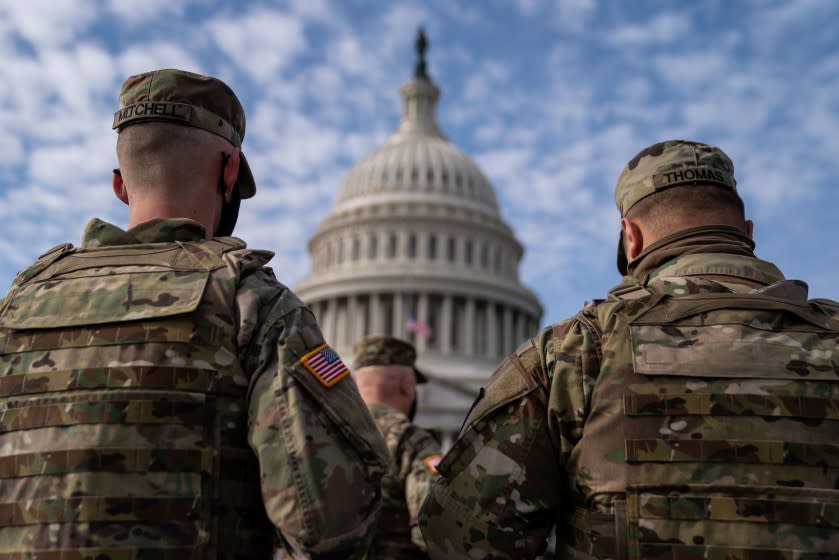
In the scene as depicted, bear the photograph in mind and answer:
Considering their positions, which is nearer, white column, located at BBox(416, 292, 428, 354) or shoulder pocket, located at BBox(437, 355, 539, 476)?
shoulder pocket, located at BBox(437, 355, 539, 476)

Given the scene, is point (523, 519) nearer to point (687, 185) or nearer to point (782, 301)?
point (782, 301)

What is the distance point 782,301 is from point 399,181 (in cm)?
6736

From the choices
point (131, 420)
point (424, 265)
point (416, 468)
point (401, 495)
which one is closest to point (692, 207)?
point (131, 420)

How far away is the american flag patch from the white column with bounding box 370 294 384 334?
60.6 m

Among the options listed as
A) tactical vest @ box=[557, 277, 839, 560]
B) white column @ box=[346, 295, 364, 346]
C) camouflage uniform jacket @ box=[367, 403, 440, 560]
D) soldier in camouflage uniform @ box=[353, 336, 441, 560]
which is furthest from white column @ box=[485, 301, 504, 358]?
tactical vest @ box=[557, 277, 839, 560]

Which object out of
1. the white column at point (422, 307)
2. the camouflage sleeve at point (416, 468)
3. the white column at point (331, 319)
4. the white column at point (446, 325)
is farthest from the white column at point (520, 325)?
the camouflage sleeve at point (416, 468)

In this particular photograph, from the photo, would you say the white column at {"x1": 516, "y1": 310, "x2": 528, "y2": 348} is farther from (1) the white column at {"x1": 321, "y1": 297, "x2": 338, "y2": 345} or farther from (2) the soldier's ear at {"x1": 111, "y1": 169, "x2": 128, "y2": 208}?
(2) the soldier's ear at {"x1": 111, "y1": 169, "x2": 128, "y2": 208}

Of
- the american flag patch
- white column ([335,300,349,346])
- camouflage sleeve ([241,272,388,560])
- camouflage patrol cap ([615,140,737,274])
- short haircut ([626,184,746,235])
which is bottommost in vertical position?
camouflage sleeve ([241,272,388,560])

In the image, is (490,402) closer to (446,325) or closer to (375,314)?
(446,325)

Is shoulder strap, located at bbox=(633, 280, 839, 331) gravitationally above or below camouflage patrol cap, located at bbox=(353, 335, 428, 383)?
below

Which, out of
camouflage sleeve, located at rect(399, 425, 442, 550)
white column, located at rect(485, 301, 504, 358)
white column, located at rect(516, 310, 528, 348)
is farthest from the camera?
white column, located at rect(516, 310, 528, 348)

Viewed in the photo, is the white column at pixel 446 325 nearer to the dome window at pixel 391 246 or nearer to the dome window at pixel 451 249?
the dome window at pixel 451 249

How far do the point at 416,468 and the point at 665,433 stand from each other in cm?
327

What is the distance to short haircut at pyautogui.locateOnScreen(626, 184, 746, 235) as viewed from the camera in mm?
3652
